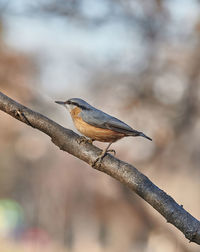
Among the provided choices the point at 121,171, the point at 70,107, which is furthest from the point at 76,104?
the point at 121,171

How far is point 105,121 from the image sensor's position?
1.96m

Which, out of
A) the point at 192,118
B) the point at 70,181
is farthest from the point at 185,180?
the point at 70,181

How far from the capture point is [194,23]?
5621 millimetres

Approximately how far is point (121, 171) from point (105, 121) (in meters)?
0.47

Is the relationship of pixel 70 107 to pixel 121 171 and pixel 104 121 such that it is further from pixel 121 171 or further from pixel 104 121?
pixel 121 171

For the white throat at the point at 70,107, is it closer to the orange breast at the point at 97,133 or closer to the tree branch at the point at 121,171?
the orange breast at the point at 97,133

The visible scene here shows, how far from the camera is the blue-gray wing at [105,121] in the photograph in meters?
1.91

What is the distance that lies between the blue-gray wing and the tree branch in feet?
1.01

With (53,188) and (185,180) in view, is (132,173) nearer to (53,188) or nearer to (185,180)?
(185,180)

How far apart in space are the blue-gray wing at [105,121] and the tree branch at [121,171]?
0.31 m

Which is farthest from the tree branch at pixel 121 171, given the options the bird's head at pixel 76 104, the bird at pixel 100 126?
the bird's head at pixel 76 104

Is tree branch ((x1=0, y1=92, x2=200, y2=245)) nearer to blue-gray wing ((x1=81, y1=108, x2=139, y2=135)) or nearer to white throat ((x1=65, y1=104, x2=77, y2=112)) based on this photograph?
blue-gray wing ((x1=81, y1=108, x2=139, y2=135))

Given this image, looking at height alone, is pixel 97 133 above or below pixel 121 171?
above

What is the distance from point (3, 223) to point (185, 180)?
6968mm
